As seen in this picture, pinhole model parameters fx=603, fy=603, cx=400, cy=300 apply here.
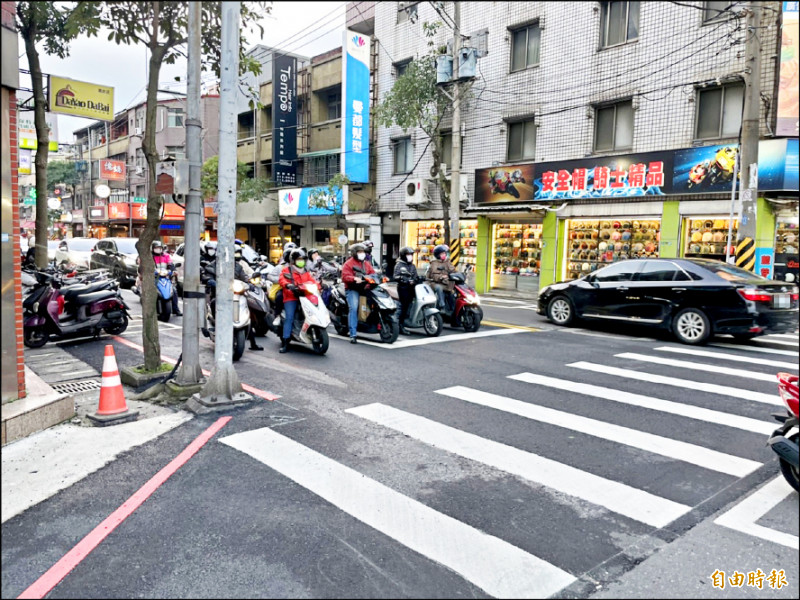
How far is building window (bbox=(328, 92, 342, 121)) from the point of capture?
30516 mm

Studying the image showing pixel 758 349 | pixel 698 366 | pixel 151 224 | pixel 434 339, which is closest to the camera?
pixel 151 224

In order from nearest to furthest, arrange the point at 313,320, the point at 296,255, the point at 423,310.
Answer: the point at 313,320 < the point at 296,255 < the point at 423,310

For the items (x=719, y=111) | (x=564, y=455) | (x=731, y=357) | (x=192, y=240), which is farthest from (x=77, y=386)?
(x=719, y=111)

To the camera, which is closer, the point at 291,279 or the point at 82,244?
the point at 291,279

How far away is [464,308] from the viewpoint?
41.8 ft

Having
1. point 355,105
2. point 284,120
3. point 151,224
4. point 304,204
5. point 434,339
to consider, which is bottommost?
point 434,339

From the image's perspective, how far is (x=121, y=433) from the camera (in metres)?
5.85

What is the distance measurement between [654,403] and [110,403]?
6.02 meters

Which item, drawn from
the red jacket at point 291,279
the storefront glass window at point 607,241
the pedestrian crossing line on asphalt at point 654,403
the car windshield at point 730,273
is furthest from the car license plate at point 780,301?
the red jacket at point 291,279

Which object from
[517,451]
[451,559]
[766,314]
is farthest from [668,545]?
A: [766,314]

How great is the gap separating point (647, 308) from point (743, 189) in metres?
3.11

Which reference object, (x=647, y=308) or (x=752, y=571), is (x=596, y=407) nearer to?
(x=752, y=571)

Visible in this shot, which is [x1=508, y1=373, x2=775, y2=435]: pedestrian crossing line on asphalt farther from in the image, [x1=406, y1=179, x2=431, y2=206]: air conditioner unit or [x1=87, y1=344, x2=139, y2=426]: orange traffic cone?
[x1=406, y1=179, x2=431, y2=206]: air conditioner unit

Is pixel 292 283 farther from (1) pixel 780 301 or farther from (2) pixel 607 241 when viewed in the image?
(2) pixel 607 241
